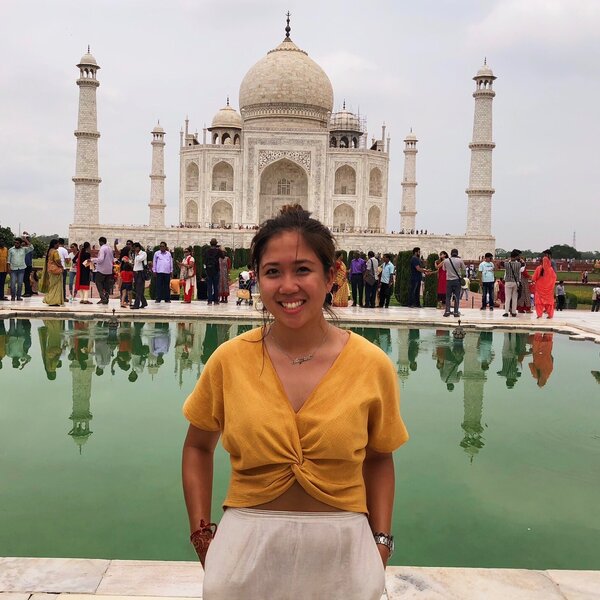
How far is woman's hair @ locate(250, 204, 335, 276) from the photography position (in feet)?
4.57

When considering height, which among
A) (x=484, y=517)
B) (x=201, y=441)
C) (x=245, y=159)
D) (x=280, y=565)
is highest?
(x=245, y=159)

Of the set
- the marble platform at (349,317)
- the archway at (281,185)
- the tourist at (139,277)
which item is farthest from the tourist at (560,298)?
the archway at (281,185)

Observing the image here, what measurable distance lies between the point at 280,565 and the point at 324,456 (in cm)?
20

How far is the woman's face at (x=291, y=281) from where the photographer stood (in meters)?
1.36

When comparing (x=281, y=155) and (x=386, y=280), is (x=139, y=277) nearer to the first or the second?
(x=386, y=280)

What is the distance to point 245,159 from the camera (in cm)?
3114

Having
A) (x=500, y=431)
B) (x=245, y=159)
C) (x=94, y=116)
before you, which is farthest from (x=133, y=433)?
(x=245, y=159)

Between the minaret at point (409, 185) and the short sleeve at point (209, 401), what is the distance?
3168 centimetres

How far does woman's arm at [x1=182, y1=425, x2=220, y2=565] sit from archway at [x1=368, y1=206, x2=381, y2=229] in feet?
103

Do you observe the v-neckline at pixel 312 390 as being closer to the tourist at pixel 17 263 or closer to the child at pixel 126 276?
the child at pixel 126 276

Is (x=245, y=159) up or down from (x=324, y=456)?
up

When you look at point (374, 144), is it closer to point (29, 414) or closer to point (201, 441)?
point (29, 414)

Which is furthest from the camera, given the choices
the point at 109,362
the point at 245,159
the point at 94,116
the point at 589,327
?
the point at 245,159

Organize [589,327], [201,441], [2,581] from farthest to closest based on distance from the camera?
[589,327] → [2,581] → [201,441]
